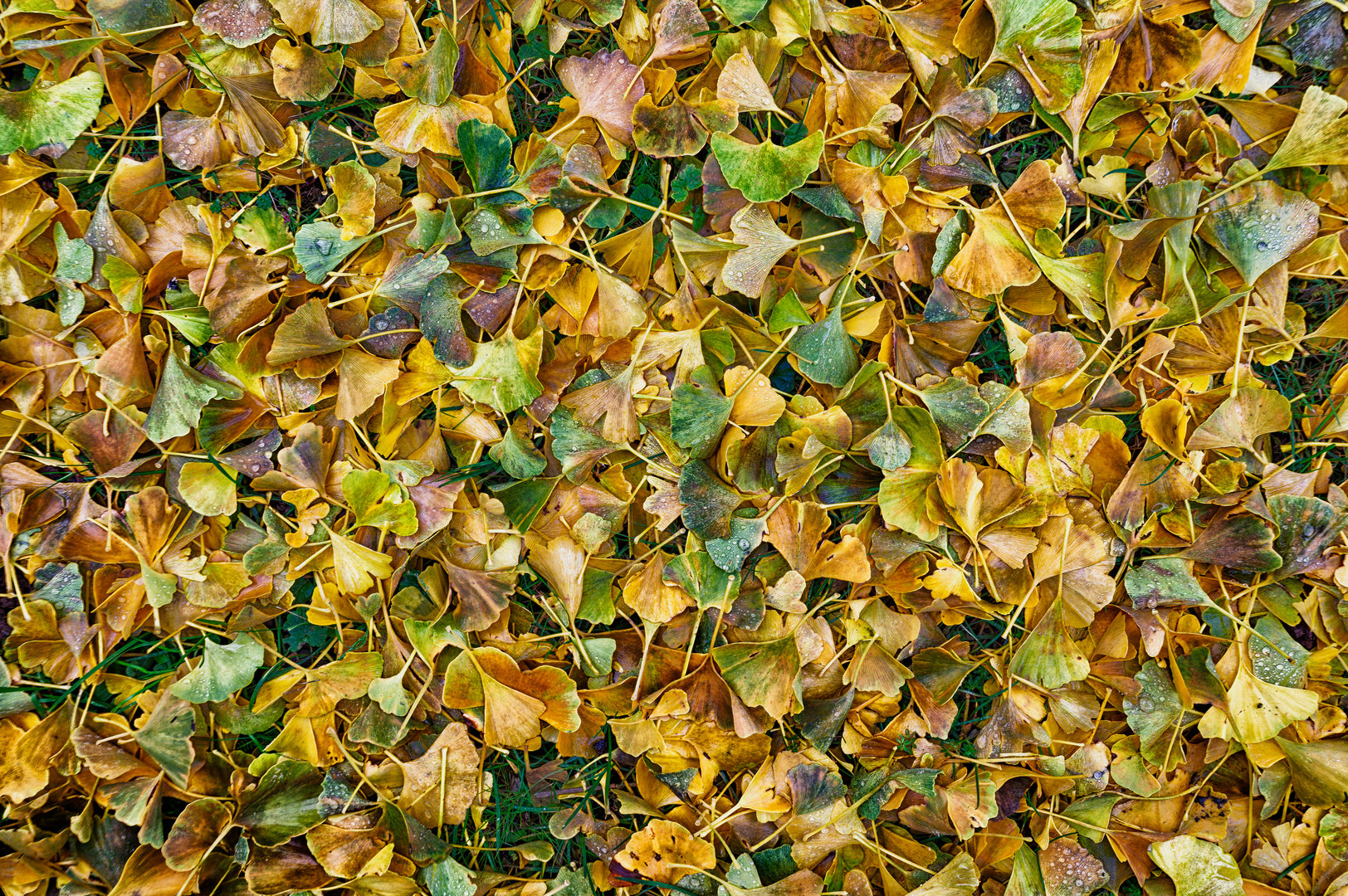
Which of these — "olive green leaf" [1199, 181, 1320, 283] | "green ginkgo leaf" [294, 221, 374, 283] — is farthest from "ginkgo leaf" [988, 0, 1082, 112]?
"green ginkgo leaf" [294, 221, 374, 283]

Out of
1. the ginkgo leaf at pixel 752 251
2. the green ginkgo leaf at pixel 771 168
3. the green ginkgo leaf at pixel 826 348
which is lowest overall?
the green ginkgo leaf at pixel 826 348

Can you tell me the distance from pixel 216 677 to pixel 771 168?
83 centimetres

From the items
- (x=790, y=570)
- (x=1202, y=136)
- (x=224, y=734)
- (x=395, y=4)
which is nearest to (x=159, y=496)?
(x=224, y=734)

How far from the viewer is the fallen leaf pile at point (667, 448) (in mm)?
830

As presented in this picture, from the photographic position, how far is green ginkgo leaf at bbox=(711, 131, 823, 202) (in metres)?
0.80

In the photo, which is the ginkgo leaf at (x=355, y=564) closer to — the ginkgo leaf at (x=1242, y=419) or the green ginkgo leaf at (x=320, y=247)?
the green ginkgo leaf at (x=320, y=247)

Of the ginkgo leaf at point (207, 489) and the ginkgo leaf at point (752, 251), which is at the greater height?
the ginkgo leaf at point (752, 251)

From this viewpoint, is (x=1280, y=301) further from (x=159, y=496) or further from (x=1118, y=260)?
(x=159, y=496)

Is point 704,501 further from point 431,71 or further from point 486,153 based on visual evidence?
point 431,71

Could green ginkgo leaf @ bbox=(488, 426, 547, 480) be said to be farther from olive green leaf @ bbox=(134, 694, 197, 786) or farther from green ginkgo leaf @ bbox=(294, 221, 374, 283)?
olive green leaf @ bbox=(134, 694, 197, 786)

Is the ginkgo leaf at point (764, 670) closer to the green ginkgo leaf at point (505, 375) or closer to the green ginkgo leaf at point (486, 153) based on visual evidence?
the green ginkgo leaf at point (505, 375)

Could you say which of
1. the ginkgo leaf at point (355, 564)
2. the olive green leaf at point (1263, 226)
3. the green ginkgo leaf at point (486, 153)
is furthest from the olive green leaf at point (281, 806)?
the olive green leaf at point (1263, 226)

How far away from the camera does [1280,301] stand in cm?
86

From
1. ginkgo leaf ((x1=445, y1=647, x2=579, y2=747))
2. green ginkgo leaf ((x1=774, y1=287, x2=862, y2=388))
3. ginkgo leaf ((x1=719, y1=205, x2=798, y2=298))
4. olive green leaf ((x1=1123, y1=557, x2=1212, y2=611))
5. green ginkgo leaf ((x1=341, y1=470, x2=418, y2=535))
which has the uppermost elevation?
ginkgo leaf ((x1=719, y1=205, x2=798, y2=298))
